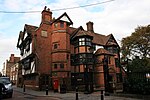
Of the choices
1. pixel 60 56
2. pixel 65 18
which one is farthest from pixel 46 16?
pixel 60 56

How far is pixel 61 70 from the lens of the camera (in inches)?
1292

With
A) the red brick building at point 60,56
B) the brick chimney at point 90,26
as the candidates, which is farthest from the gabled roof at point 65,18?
the brick chimney at point 90,26

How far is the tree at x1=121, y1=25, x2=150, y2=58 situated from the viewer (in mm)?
37281

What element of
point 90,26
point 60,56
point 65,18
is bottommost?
point 60,56

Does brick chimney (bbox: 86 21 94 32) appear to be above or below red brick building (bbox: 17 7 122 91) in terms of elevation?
above

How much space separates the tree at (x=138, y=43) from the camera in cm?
3728

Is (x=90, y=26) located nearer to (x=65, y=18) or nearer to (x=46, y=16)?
(x=65, y=18)

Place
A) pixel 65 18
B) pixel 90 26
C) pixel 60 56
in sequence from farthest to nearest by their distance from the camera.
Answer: pixel 90 26 → pixel 65 18 → pixel 60 56

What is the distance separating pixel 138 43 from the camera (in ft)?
124

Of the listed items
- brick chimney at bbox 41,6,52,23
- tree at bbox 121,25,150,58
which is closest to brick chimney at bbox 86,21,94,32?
tree at bbox 121,25,150,58

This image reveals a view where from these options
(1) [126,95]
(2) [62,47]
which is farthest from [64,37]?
(1) [126,95]

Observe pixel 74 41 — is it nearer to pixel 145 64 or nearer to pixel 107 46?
pixel 107 46

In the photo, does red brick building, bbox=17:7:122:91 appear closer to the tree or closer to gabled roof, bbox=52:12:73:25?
gabled roof, bbox=52:12:73:25

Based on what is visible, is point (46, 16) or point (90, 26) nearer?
point (46, 16)
